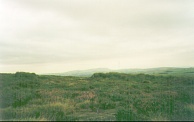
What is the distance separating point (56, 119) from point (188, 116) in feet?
17.4

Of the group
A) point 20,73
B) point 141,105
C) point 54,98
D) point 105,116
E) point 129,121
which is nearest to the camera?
point 129,121

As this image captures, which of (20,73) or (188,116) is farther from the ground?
(20,73)

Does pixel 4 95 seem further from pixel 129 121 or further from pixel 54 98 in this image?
pixel 129 121

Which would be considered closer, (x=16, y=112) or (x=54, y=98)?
(x=16, y=112)

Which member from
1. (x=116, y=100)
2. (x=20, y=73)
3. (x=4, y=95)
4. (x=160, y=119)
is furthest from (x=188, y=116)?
(x=20, y=73)

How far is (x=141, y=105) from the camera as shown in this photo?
11.6 m

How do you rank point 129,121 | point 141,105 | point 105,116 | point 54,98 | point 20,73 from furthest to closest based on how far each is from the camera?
point 20,73 → point 54,98 → point 141,105 → point 105,116 → point 129,121

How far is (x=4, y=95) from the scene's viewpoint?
1385 cm

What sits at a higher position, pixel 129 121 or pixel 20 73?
pixel 20 73

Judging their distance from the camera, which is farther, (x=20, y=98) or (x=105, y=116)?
(x=20, y=98)

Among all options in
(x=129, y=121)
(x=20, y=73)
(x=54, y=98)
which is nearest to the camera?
(x=129, y=121)

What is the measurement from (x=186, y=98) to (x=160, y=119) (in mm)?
6266

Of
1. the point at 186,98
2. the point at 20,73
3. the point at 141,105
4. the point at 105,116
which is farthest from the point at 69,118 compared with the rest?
the point at 20,73

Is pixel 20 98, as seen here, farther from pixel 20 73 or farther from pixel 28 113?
pixel 20 73
